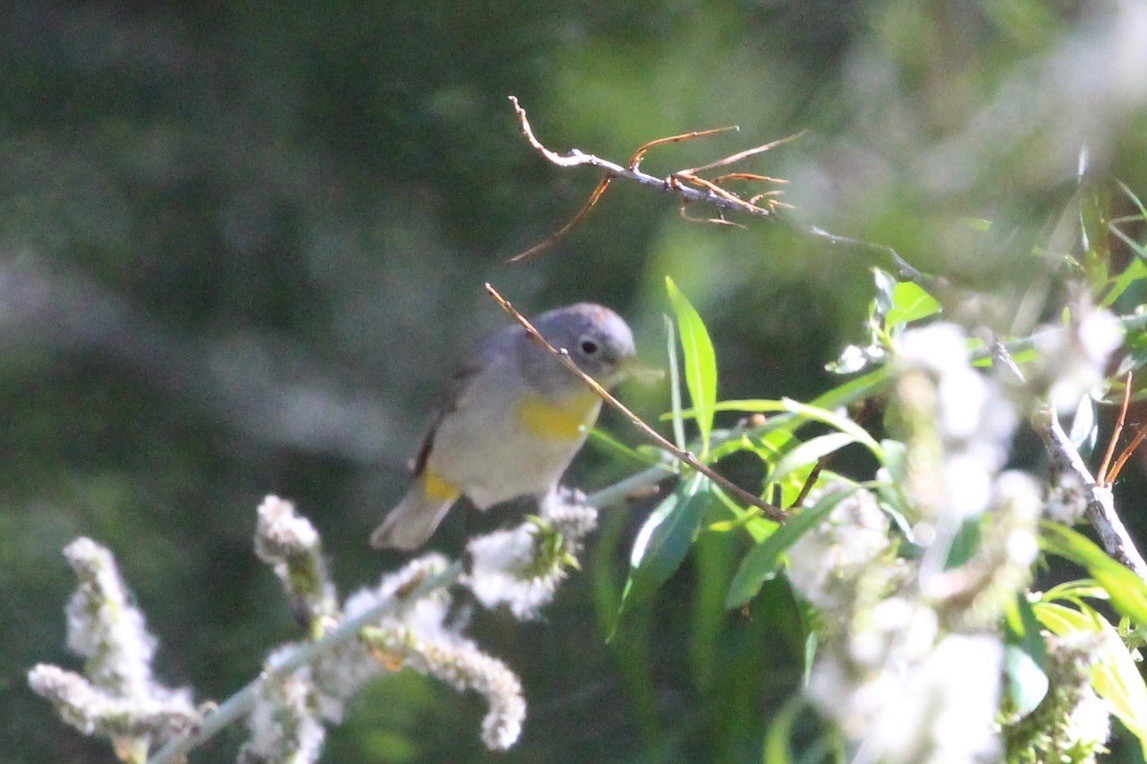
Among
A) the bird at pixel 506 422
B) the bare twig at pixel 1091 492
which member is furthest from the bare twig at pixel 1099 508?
the bird at pixel 506 422

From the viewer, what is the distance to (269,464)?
250 cm

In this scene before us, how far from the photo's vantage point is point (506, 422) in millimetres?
2268

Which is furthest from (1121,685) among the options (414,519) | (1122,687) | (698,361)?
(414,519)

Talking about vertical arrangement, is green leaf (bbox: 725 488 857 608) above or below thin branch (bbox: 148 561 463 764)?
above

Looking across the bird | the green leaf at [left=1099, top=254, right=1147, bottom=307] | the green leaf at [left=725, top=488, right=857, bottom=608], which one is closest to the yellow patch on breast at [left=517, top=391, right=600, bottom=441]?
the bird

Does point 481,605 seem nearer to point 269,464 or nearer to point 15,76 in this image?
point 269,464

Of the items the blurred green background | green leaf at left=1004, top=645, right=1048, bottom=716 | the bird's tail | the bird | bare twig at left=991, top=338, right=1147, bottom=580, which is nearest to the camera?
green leaf at left=1004, top=645, right=1048, bottom=716

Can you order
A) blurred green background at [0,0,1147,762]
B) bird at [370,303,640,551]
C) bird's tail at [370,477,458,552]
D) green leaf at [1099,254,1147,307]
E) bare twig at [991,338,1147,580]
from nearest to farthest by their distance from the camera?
1. bare twig at [991,338,1147,580]
2. green leaf at [1099,254,1147,307]
3. blurred green background at [0,0,1147,762]
4. bird at [370,303,640,551]
5. bird's tail at [370,477,458,552]

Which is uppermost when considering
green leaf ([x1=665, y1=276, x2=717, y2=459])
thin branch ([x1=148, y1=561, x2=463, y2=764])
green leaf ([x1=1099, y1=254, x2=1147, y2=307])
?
green leaf ([x1=1099, y1=254, x2=1147, y2=307])

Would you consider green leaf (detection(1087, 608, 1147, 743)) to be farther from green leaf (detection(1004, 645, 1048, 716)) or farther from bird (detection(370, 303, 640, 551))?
→ bird (detection(370, 303, 640, 551))

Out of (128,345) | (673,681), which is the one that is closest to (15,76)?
(128,345)

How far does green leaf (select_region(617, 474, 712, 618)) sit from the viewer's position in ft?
3.01

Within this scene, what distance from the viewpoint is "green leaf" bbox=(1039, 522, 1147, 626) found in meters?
0.69

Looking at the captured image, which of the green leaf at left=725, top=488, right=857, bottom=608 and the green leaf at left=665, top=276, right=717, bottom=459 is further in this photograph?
the green leaf at left=665, top=276, right=717, bottom=459
